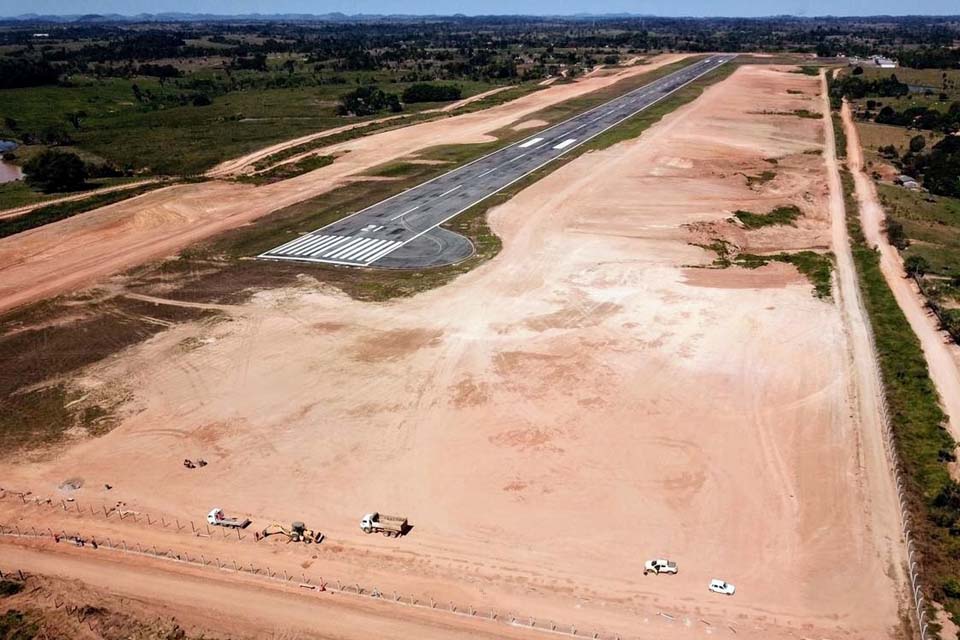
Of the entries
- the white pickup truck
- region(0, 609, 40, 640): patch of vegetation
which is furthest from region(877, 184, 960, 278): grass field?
region(0, 609, 40, 640): patch of vegetation

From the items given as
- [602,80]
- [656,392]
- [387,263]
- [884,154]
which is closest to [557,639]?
[656,392]

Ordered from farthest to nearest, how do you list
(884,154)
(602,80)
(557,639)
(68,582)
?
(602,80) < (884,154) < (68,582) < (557,639)

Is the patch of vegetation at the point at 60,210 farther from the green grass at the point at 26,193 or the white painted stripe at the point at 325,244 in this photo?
the white painted stripe at the point at 325,244

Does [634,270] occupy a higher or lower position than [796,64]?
lower

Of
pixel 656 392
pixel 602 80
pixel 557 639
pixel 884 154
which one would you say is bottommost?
pixel 557 639

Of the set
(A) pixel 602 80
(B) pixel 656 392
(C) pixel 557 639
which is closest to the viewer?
(C) pixel 557 639

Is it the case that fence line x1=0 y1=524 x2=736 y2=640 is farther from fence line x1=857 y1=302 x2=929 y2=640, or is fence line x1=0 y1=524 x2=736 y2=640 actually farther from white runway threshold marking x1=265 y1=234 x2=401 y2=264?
white runway threshold marking x1=265 y1=234 x2=401 y2=264

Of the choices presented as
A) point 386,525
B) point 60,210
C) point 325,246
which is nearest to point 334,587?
point 386,525

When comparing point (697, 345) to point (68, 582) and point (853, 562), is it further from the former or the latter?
point (68, 582)
